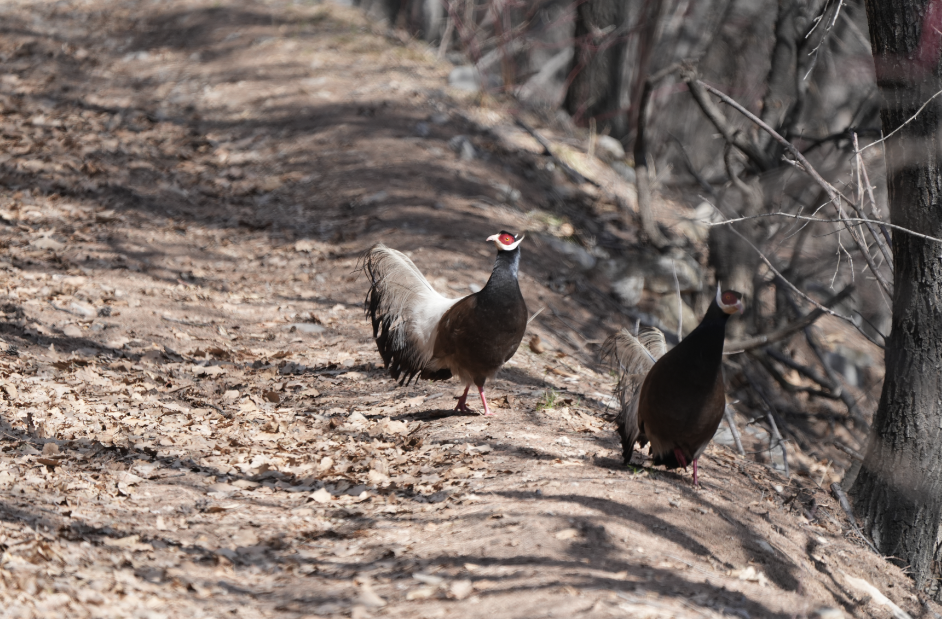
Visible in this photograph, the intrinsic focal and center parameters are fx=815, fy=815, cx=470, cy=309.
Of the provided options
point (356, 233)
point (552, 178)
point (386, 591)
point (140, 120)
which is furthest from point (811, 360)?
point (140, 120)

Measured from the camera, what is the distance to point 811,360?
33.5 feet

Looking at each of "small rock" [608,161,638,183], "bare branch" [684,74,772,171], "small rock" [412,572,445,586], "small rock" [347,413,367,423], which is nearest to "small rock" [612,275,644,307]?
"bare branch" [684,74,772,171]

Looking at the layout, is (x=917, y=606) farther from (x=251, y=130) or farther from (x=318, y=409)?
(x=251, y=130)

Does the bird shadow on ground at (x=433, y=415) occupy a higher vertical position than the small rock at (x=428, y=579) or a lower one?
higher

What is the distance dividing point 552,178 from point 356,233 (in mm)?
3082

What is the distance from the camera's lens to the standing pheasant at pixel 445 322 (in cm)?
492

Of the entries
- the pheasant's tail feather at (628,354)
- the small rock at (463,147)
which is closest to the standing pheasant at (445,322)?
the pheasant's tail feather at (628,354)

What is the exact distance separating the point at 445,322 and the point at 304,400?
117 centimetres

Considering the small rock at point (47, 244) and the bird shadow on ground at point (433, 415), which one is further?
the small rock at point (47, 244)

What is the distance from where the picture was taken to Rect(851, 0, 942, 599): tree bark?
4.49 m

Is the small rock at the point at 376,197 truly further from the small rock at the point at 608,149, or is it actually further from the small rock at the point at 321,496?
the small rock at the point at 321,496

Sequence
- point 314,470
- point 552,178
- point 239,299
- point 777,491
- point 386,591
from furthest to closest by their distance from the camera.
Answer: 1. point 552,178
2. point 239,299
3. point 777,491
4. point 314,470
5. point 386,591

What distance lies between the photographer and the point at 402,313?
5.41 meters

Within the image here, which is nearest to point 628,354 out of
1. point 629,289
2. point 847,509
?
point 847,509
